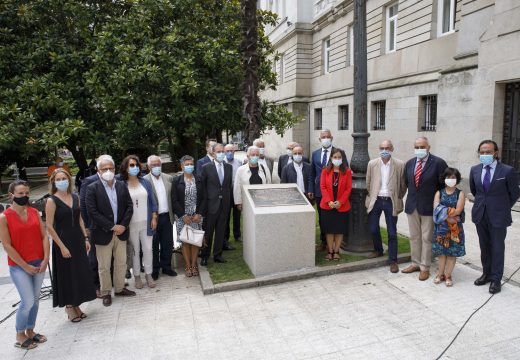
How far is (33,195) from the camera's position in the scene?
56.2 ft

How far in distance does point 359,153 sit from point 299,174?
117 centimetres

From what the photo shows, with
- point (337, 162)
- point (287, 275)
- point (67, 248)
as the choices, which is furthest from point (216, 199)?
point (67, 248)

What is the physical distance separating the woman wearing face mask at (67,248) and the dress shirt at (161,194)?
1.34 meters

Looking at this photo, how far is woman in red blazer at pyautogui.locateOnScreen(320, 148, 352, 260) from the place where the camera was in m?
6.35

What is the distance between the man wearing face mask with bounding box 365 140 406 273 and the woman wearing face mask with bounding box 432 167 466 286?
674 millimetres

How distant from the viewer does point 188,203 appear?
6262 millimetres

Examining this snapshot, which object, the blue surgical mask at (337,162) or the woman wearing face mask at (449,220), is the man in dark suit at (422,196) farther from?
the blue surgical mask at (337,162)

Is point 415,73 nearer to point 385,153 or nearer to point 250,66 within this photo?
→ point 250,66

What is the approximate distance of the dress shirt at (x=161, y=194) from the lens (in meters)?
6.11

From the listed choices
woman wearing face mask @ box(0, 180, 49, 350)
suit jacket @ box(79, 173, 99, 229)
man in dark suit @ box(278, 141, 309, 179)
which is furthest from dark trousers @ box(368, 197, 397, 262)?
woman wearing face mask @ box(0, 180, 49, 350)

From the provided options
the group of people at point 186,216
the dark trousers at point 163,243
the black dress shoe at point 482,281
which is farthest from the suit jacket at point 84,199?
the black dress shoe at point 482,281

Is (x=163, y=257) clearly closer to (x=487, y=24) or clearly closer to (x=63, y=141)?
(x=63, y=141)

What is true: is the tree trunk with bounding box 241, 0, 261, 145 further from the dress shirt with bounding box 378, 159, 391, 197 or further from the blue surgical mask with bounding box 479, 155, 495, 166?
the blue surgical mask with bounding box 479, 155, 495, 166

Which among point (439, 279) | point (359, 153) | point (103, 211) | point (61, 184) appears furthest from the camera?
point (359, 153)
